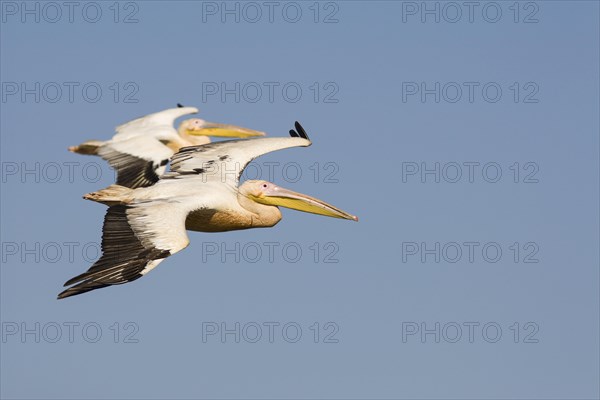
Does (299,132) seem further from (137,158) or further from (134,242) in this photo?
(134,242)

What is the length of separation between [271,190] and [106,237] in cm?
290

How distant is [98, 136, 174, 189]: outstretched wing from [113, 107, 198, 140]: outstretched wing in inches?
13.5

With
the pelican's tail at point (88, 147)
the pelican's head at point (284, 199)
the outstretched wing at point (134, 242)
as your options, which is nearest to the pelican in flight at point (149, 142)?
the pelican's tail at point (88, 147)

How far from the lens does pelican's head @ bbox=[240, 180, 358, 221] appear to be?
1509cm

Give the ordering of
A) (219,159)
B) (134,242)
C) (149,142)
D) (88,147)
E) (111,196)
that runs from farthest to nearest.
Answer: (88,147) < (149,142) < (219,159) < (111,196) < (134,242)

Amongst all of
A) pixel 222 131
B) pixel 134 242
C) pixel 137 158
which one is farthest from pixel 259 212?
pixel 222 131

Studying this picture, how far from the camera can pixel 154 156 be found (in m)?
18.2

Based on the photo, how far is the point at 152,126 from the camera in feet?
66.3

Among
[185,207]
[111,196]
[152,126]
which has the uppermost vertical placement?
[152,126]

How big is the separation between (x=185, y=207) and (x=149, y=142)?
552cm

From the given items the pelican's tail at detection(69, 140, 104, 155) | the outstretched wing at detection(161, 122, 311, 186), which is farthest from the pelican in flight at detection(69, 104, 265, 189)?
the outstretched wing at detection(161, 122, 311, 186)

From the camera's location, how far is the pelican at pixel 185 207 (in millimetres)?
12438

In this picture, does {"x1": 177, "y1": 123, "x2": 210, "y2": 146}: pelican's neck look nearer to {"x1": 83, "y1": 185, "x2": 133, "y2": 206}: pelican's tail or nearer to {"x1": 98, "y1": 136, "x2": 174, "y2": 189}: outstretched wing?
{"x1": 98, "y1": 136, "x2": 174, "y2": 189}: outstretched wing

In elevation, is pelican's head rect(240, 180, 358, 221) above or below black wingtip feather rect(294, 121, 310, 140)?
below
